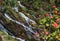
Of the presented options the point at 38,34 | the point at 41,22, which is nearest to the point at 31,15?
the point at 41,22

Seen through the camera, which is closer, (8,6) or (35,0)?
(8,6)

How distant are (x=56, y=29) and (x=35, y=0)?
1.86 meters

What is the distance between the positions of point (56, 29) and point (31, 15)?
1.25 metres

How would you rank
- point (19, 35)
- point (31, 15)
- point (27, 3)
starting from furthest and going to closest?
1. point (27, 3)
2. point (31, 15)
3. point (19, 35)

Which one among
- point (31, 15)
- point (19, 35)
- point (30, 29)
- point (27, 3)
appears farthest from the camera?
→ point (27, 3)

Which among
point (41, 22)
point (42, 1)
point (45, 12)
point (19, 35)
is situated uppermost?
point (42, 1)

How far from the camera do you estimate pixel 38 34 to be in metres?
8.16

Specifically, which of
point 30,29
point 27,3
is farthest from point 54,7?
point 30,29

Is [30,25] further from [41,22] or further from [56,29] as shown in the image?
[56,29]

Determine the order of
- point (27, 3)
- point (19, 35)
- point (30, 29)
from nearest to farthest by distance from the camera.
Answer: point (19, 35), point (30, 29), point (27, 3)

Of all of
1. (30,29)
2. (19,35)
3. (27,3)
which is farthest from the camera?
(27,3)

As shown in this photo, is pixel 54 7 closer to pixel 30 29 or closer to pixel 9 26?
pixel 30 29

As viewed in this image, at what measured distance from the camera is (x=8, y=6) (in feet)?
28.4

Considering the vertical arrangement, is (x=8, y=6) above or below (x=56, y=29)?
above
